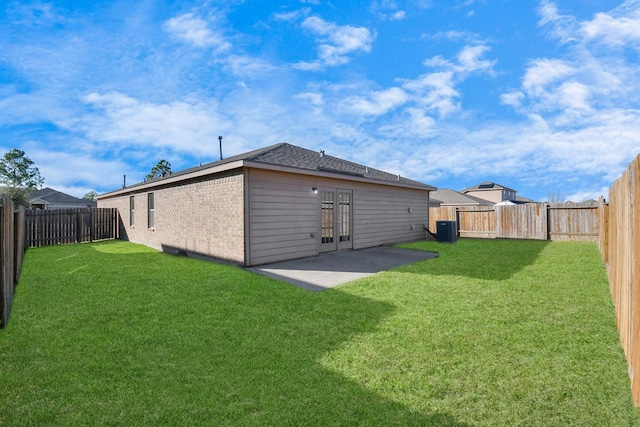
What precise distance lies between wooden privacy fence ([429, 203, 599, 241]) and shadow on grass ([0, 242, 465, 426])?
46.4ft

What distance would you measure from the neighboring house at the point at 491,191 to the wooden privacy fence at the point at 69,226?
40.2 m

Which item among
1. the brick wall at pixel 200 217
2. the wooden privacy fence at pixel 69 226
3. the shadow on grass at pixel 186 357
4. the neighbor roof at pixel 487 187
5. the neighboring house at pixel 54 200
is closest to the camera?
the shadow on grass at pixel 186 357

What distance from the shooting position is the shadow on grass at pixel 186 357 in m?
2.19

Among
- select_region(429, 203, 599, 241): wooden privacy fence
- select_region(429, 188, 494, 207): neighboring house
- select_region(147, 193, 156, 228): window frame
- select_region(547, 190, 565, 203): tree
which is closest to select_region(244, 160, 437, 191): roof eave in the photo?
select_region(429, 203, 599, 241): wooden privacy fence

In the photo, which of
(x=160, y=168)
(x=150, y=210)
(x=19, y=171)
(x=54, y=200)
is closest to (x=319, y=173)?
(x=150, y=210)

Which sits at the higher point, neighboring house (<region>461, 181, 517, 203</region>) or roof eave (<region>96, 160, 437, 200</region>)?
neighboring house (<region>461, 181, 517, 203</region>)

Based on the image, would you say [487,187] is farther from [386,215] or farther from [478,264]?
[478,264]

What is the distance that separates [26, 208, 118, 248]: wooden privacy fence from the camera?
1368cm

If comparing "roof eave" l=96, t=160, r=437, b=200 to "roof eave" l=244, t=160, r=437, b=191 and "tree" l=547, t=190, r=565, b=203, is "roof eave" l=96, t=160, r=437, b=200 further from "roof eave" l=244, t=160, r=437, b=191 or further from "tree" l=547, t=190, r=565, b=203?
"tree" l=547, t=190, r=565, b=203

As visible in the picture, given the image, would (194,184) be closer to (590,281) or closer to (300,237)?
(300,237)

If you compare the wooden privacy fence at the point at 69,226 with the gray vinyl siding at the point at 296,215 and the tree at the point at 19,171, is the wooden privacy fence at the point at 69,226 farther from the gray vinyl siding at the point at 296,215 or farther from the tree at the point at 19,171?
the tree at the point at 19,171

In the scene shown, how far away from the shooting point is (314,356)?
3.07 metres

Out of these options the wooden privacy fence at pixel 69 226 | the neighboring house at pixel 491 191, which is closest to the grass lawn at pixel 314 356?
the wooden privacy fence at pixel 69 226

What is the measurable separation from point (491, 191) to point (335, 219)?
3941cm
